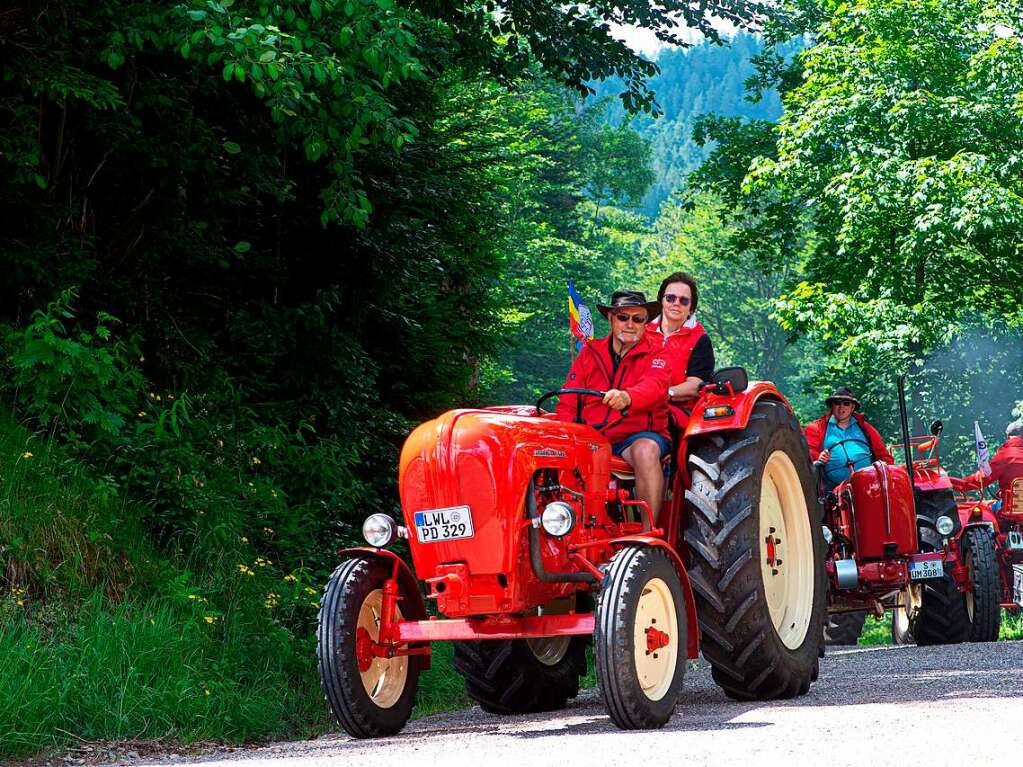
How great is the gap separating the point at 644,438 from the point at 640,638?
4.54 ft

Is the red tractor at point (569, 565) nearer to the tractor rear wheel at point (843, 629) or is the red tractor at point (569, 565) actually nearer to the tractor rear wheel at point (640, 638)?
the tractor rear wheel at point (640, 638)

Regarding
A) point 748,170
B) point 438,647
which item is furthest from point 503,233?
point 748,170

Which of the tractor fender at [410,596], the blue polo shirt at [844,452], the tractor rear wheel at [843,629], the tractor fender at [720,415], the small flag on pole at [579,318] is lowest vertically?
the tractor rear wheel at [843,629]

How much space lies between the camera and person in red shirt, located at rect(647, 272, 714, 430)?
Result: 27.7 ft

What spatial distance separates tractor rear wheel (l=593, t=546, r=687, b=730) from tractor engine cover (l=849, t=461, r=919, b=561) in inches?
259

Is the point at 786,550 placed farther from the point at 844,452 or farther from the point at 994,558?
the point at 994,558

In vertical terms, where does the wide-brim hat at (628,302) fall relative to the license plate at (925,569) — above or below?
above

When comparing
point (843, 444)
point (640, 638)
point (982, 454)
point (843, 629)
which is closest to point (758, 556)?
point (640, 638)

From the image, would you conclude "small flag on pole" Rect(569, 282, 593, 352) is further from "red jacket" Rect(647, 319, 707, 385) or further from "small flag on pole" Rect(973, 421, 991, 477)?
"small flag on pole" Rect(973, 421, 991, 477)

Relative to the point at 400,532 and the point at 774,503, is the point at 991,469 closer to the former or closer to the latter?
the point at 774,503

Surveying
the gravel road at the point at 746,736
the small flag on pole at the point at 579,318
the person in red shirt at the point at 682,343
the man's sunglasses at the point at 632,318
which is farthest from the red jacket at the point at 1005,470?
the man's sunglasses at the point at 632,318

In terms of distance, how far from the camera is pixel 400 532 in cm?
720

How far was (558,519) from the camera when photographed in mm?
6617

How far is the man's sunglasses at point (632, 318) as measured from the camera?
7789 mm
